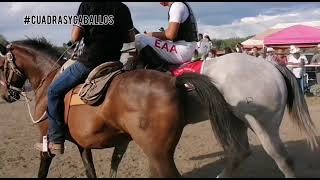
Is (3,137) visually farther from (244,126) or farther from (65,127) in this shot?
(244,126)

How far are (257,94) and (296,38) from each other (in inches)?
615

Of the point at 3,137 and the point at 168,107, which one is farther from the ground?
the point at 168,107

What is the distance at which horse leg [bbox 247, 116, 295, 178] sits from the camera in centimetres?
539

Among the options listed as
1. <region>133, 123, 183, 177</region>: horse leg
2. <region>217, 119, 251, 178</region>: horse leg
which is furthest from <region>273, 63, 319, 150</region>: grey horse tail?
<region>133, 123, 183, 177</region>: horse leg

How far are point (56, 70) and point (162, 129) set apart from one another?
Answer: 2584mm

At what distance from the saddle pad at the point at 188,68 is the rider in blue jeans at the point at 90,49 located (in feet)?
2.15

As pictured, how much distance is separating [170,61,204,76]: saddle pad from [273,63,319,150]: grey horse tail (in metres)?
0.99

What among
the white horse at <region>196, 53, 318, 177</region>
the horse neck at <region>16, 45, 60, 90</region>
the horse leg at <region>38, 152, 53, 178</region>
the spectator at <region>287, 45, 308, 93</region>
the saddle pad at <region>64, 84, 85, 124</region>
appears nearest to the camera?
the saddle pad at <region>64, 84, 85, 124</region>

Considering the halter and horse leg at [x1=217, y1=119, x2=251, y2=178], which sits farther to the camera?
the halter

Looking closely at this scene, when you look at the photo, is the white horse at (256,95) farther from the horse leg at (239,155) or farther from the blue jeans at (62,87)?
the blue jeans at (62,87)

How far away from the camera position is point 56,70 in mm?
6500

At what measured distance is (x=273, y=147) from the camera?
17.7 ft

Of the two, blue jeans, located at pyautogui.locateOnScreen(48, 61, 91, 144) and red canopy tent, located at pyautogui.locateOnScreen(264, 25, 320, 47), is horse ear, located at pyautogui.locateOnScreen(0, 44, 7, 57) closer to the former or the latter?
blue jeans, located at pyautogui.locateOnScreen(48, 61, 91, 144)

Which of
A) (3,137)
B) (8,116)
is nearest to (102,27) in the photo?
(3,137)
